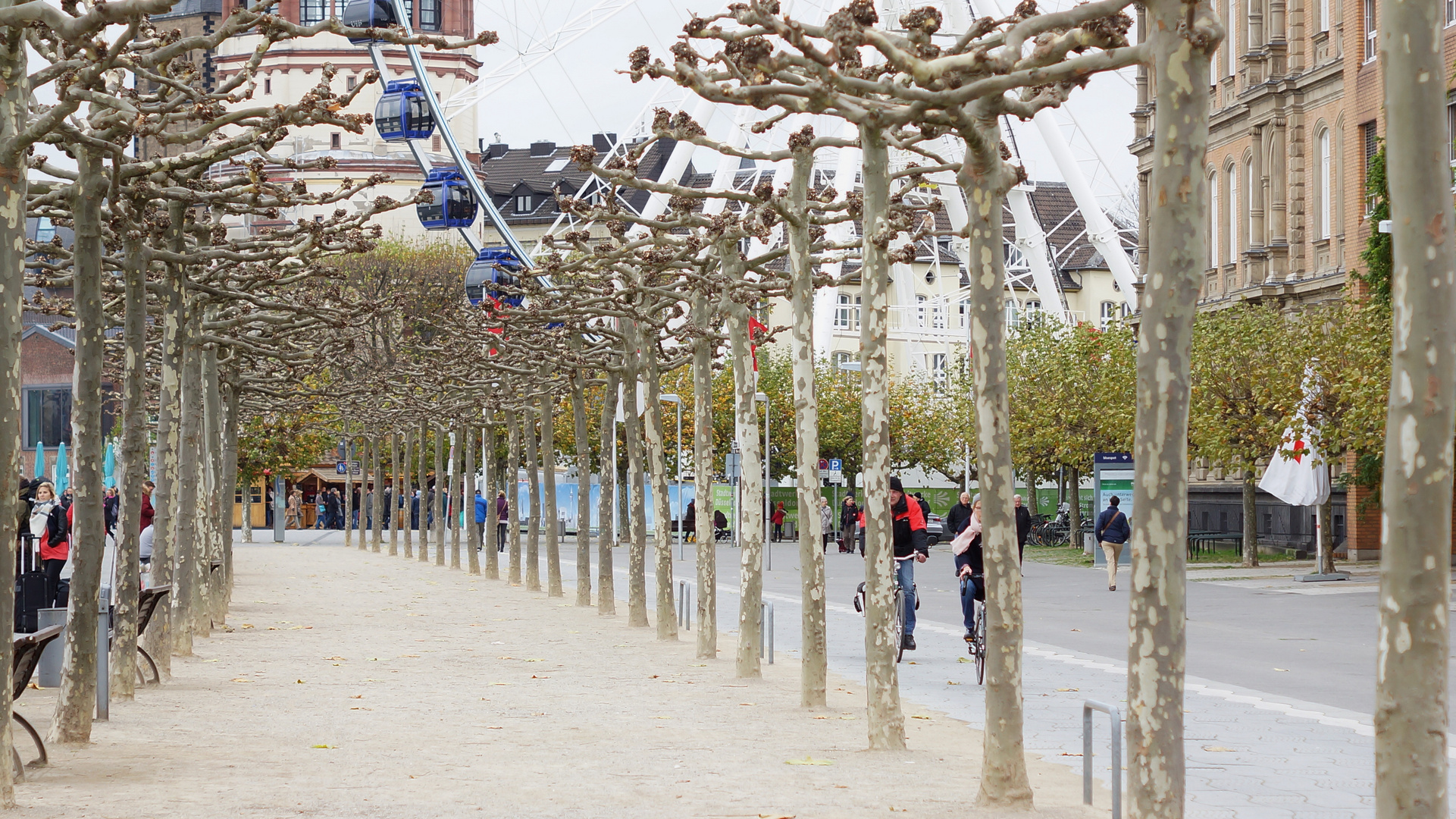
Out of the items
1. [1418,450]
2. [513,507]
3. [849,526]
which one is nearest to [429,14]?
[849,526]

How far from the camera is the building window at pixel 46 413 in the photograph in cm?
10100

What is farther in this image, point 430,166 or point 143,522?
point 430,166

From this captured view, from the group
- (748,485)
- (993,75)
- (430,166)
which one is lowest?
(748,485)

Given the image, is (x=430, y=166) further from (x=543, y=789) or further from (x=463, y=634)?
(x=543, y=789)

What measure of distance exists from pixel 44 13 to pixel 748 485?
10.3 m

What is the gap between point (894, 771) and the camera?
38.7 feet

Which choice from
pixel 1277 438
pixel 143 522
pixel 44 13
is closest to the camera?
pixel 44 13

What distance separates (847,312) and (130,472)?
9995 centimetres

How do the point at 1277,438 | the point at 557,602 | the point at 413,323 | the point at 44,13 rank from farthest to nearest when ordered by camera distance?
1. the point at 413,323
2. the point at 1277,438
3. the point at 557,602
4. the point at 44,13

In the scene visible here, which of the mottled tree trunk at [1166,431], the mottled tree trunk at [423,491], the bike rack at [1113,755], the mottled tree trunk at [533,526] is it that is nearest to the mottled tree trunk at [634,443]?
the mottled tree trunk at [533,526]

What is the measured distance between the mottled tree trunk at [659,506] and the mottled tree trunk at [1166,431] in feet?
49.4

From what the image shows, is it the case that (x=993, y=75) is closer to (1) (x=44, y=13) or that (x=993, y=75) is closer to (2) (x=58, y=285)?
(1) (x=44, y=13)

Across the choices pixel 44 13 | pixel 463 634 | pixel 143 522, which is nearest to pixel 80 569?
pixel 44 13

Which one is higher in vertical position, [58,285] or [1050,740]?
[58,285]
